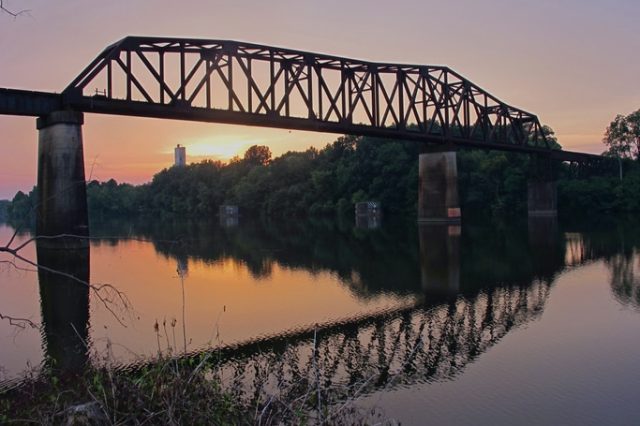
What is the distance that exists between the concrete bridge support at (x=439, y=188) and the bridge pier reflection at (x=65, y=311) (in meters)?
43.3

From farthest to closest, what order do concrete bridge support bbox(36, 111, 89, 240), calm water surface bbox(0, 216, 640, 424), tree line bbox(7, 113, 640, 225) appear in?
tree line bbox(7, 113, 640, 225) → concrete bridge support bbox(36, 111, 89, 240) → calm water surface bbox(0, 216, 640, 424)

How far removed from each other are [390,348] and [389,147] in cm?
10097

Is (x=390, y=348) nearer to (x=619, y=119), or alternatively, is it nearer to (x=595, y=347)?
(x=595, y=347)

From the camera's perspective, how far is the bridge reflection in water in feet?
36.5

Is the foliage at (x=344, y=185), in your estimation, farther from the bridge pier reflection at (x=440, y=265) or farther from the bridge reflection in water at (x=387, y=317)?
the bridge reflection in water at (x=387, y=317)

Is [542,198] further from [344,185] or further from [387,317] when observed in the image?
[387,317]

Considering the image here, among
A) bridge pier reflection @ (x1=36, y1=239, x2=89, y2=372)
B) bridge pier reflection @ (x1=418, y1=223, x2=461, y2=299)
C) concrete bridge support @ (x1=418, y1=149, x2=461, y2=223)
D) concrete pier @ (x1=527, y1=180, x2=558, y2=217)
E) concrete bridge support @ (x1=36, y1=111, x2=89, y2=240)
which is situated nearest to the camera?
bridge pier reflection @ (x1=36, y1=239, x2=89, y2=372)

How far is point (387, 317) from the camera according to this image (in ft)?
54.7

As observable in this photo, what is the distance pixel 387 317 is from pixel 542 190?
75.6 meters

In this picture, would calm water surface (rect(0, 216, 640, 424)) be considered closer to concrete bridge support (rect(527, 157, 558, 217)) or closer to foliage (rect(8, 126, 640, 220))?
foliage (rect(8, 126, 640, 220))

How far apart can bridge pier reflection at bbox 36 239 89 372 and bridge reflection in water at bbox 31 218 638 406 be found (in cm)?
4

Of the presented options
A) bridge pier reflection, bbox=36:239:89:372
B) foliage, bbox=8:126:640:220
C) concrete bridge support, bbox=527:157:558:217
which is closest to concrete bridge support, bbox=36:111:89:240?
bridge pier reflection, bbox=36:239:89:372

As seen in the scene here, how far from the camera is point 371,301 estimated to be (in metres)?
19.6

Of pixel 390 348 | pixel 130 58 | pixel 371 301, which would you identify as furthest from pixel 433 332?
pixel 130 58
